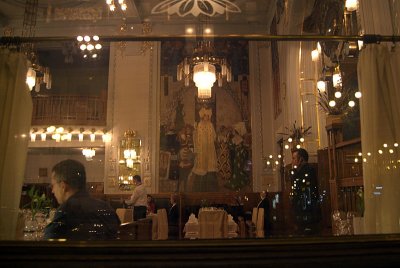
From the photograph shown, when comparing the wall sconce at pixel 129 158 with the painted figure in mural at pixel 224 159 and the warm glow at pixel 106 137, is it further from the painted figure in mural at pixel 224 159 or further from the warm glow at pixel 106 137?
the painted figure in mural at pixel 224 159

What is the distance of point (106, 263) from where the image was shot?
1.94 meters

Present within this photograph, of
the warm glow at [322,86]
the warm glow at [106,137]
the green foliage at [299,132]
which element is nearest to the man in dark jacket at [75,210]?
the warm glow at [322,86]

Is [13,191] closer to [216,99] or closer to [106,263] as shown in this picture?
[106,263]

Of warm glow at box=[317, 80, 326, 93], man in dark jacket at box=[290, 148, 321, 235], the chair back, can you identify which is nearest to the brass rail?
the chair back

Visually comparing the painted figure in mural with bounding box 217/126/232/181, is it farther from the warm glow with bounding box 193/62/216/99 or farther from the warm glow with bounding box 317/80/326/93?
the warm glow with bounding box 317/80/326/93

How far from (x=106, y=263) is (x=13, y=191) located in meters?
0.99

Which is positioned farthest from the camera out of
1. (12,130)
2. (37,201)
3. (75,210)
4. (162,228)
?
(162,228)

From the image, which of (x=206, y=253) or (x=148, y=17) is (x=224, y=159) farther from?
(x=206, y=253)

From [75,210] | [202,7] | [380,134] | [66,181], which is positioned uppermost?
[202,7]

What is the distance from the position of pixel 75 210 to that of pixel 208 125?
11.3 meters

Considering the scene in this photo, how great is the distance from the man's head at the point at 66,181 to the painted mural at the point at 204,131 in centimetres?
1000

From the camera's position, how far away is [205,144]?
14.3 m

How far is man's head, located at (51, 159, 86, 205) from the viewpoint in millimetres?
2764

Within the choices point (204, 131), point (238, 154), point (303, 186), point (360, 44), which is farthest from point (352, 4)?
point (204, 131)
